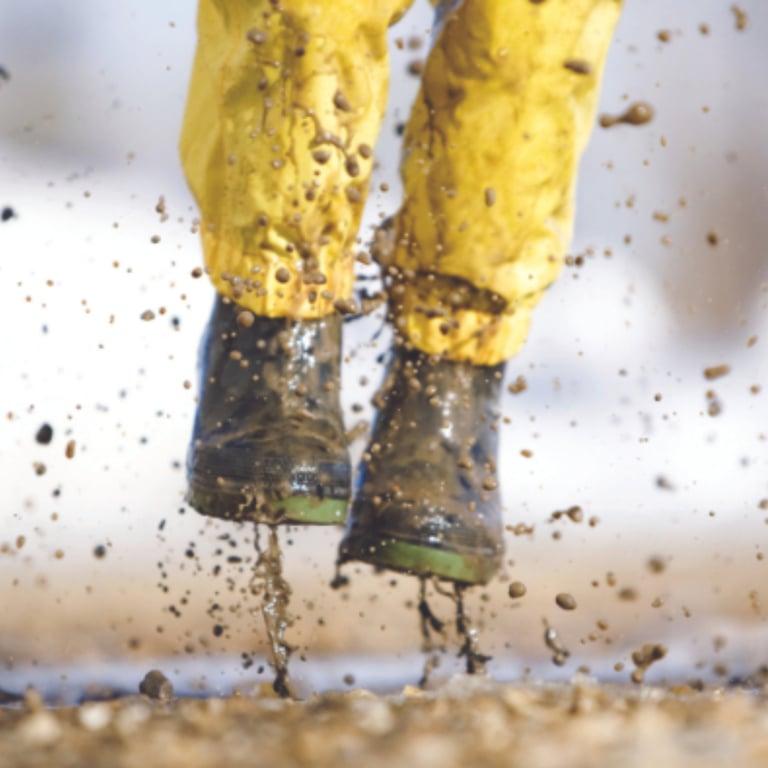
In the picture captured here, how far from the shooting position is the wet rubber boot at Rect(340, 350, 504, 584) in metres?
2.44

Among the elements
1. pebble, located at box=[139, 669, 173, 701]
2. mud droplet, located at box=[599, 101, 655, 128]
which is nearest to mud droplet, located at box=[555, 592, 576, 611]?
pebble, located at box=[139, 669, 173, 701]

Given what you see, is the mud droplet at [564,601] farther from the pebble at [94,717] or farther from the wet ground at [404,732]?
the pebble at [94,717]

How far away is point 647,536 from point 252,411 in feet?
15.5

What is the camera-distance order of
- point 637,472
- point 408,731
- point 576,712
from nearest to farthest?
point 408,731
point 576,712
point 637,472

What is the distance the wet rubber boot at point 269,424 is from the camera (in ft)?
7.56

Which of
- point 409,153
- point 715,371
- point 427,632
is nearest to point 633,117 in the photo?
point 409,153

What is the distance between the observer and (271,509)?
2.30 metres

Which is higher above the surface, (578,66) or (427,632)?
(578,66)

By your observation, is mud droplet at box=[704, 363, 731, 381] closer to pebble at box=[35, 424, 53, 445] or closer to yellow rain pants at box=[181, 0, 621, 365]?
yellow rain pants at box=[181, 0, 621, 365]

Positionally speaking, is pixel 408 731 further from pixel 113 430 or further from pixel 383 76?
pixel 113 430

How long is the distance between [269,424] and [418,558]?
302mm

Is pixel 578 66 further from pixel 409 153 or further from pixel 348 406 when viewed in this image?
pixel 348 406

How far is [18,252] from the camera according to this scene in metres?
6.03

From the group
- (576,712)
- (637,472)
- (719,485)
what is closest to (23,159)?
(637,472)
